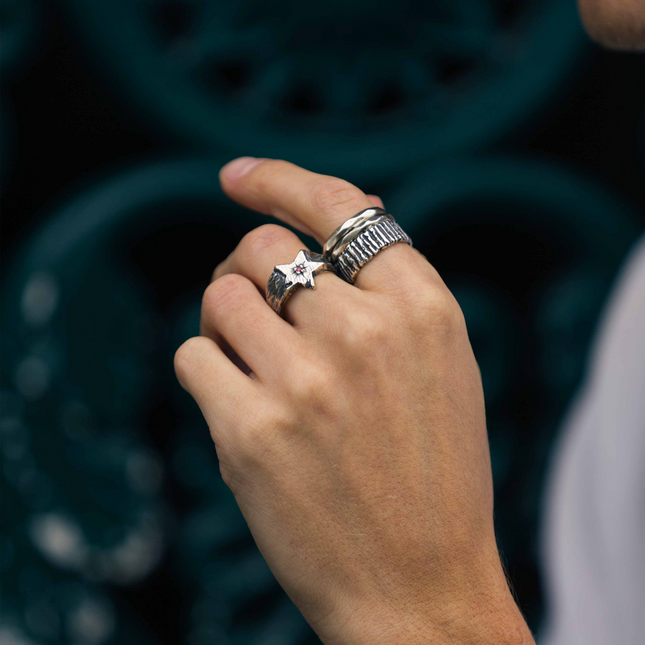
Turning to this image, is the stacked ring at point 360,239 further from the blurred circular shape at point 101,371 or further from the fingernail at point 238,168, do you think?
the blurred circular shape at point 101,371

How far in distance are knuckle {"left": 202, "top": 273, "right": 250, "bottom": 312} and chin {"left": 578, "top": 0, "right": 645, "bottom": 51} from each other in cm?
61

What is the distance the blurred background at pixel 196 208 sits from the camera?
0.84 meters

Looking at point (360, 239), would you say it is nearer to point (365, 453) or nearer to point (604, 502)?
point (365, 453)

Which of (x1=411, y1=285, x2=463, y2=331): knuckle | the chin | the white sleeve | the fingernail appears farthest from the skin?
the white sleeve

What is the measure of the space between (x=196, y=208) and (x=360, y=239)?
16.1 inches

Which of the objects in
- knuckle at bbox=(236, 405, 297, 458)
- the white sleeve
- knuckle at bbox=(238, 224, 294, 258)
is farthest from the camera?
the white sleeve

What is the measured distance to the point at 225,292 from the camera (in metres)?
0.62

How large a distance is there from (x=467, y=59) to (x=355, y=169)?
0.25 m

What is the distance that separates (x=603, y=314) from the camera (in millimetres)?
1027

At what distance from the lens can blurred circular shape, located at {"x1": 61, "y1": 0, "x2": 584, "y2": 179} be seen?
824mm

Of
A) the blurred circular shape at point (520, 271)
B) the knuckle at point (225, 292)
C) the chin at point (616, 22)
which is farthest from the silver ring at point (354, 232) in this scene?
the chin at point (616, 22)

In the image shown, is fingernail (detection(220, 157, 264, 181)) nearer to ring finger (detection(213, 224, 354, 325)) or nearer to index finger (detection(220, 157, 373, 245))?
index finger (detection(220, 157, 373, 245))

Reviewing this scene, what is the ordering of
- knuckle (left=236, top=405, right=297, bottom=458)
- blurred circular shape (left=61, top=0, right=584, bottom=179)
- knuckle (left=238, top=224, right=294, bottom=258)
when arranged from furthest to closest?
blurred circular shape (left=61, top=0, right=584, bottom=179) < knuckle (left=238, top=224, right=294, bottom=258) < knuckle (left=236, top=405, right=297, bottom=458)

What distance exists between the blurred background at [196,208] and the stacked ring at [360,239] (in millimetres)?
337
